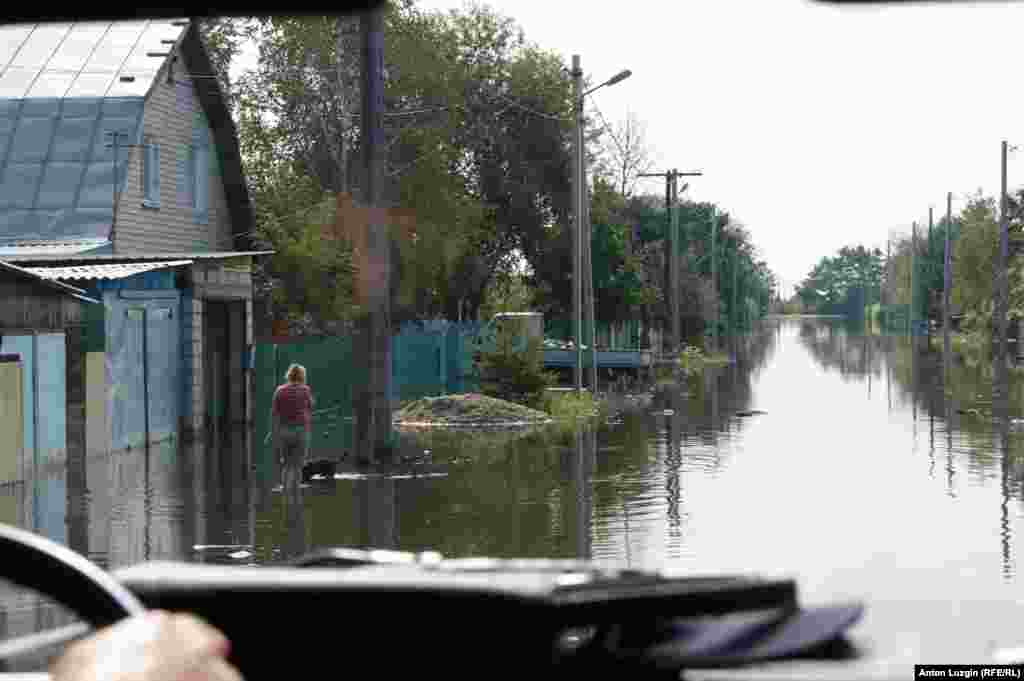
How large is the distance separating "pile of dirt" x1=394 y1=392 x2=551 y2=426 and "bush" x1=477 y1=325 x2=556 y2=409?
11.1 feet

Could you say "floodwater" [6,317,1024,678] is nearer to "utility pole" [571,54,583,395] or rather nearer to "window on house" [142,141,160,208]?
"window on house" [142,141,160,208]

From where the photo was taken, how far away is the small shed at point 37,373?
16062 mm

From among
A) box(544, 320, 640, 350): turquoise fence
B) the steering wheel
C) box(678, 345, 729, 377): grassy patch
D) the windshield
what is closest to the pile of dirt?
the windshield

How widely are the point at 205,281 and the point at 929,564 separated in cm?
2035

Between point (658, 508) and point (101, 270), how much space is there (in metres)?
10.4

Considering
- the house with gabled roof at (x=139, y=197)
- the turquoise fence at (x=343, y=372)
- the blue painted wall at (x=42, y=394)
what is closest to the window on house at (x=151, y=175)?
the house with gabled roof at (x=139, y=197)

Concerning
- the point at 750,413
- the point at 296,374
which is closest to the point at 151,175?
the point at 750,413

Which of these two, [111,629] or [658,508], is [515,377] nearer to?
[658,508]

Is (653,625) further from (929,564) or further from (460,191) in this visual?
(460,191)

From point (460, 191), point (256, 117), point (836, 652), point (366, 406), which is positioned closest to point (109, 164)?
point (366, 406)

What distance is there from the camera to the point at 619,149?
7838cm

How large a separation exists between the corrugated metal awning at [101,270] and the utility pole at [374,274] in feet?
11.8

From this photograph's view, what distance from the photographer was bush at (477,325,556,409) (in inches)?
1592

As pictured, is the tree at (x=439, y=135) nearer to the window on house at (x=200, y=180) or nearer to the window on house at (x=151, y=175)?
the window on house at (x=200, y=180)
